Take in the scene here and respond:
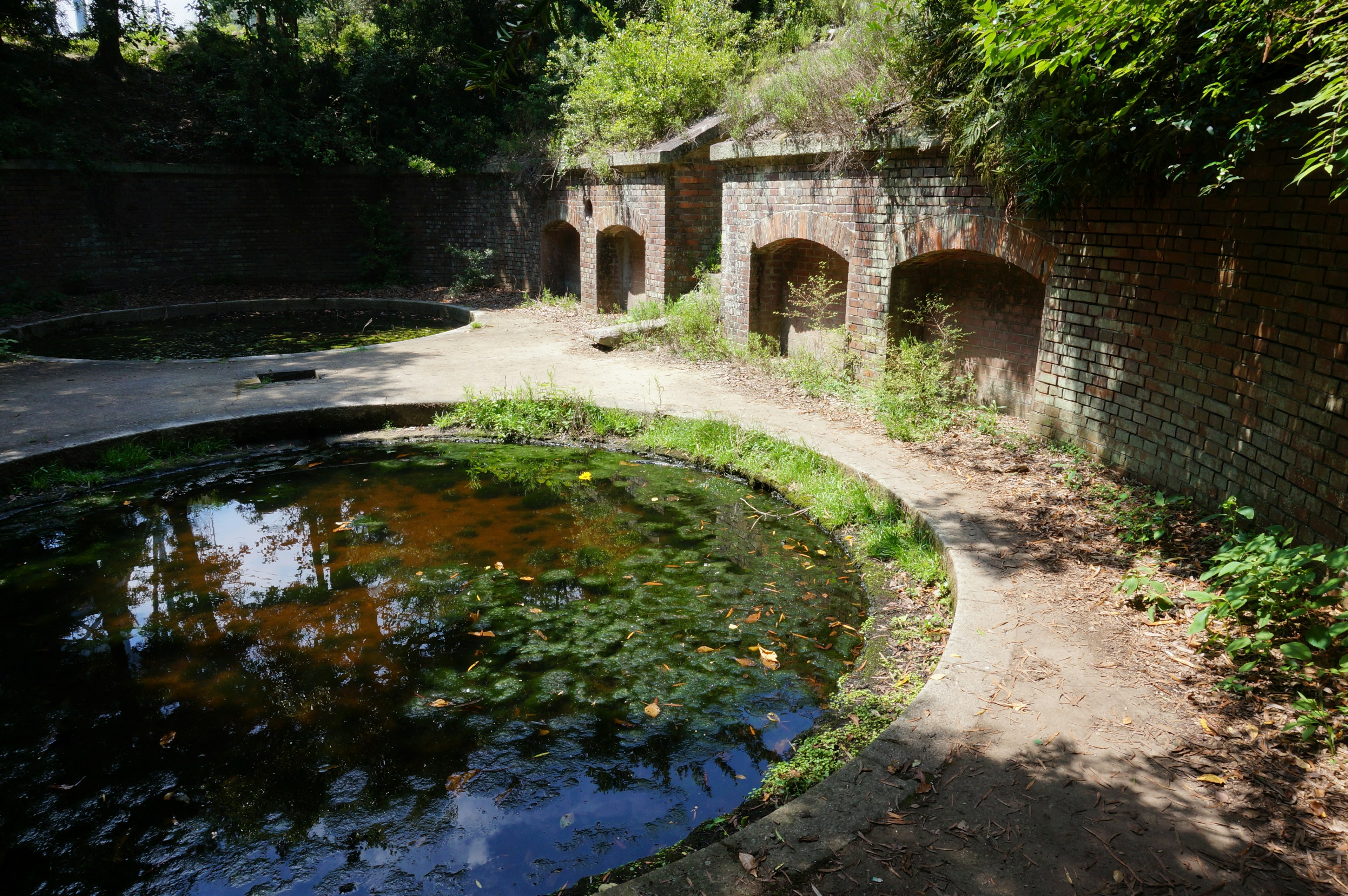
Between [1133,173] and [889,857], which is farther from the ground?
[1133,173]

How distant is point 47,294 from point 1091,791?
57.4ft

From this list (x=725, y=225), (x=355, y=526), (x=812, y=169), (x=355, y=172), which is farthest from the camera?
(x=355, y=172)

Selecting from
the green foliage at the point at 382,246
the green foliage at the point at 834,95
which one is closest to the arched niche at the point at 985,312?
the green foliage at the point at 834,95

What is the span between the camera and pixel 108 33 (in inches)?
682

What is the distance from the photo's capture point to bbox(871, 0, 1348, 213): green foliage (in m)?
3.88

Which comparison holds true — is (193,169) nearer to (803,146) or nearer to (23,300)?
(23,300)

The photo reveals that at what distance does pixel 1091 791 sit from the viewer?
296cm

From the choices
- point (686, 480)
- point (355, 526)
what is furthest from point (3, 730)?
point (686, 480)

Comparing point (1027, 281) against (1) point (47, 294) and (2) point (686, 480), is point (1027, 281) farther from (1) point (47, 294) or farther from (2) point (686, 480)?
(1) point (47, 294)

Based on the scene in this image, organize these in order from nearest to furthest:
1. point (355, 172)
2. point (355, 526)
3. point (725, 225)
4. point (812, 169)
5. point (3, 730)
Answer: point (3, 730), point (355, 526), point (812, 169), point (725, 225), point (355, 172)

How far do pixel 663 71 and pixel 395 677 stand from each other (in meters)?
10.1

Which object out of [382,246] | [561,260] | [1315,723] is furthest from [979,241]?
[382,246]

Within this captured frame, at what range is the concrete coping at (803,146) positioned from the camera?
24.2 feet

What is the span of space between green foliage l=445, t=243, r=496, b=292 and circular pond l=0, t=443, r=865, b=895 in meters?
9.99
